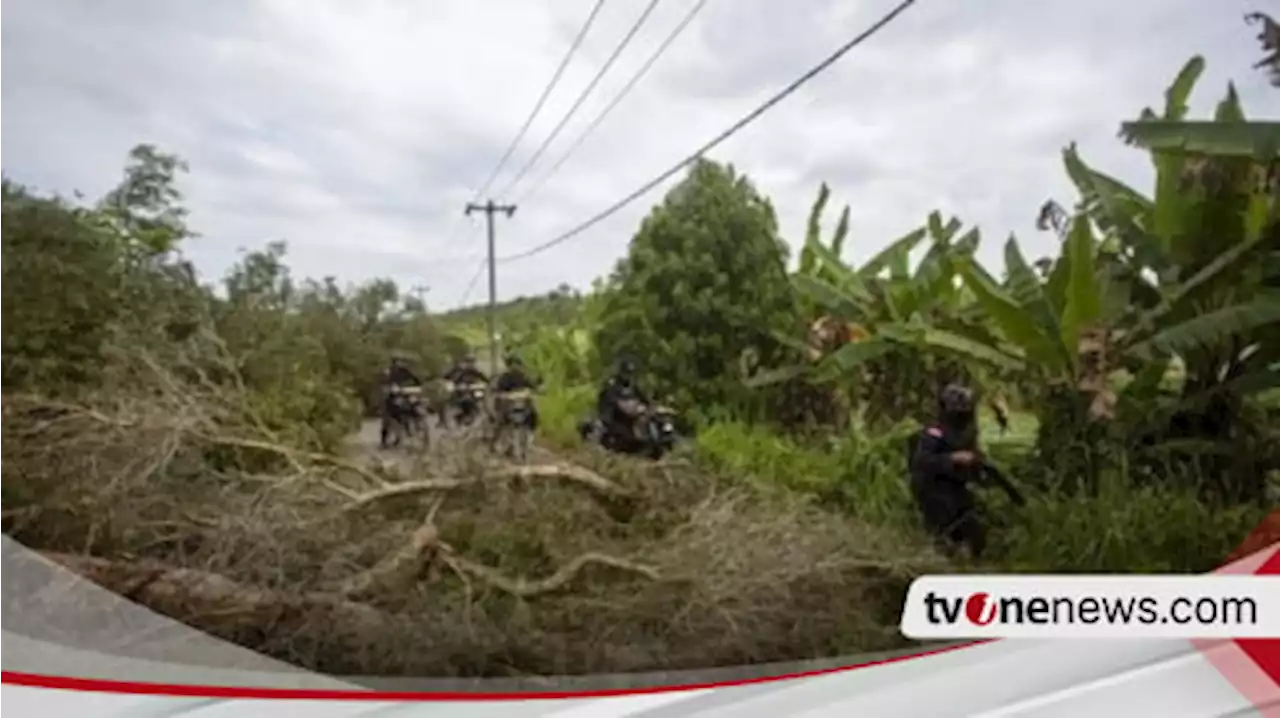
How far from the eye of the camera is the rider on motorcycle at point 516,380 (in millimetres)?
997

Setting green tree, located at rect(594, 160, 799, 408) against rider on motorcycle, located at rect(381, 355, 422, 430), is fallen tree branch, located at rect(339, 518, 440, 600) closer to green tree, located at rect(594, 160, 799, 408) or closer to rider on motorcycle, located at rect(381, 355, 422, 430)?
rider on motorcycle, located at rect(381, 355, 422, 430)

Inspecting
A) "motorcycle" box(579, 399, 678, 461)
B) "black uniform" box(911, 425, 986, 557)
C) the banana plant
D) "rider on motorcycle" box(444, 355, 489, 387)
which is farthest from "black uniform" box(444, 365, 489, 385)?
the banana plant

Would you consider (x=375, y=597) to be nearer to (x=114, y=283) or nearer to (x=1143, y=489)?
(x=114, y=283)

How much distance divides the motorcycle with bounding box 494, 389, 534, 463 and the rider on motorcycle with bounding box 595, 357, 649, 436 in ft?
0.21

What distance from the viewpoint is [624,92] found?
1023 millimetres

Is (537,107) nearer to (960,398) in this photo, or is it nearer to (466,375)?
(466,375)

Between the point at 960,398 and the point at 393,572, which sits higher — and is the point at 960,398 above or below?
above

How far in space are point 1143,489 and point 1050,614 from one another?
0.48ft

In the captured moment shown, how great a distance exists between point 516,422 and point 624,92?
324 mm

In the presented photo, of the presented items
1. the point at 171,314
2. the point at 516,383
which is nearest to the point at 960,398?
the point at 516,383

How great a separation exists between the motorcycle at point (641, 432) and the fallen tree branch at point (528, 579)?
0.10 meters

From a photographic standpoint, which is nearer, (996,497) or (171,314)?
(171,314)

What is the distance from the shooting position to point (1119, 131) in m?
1.04

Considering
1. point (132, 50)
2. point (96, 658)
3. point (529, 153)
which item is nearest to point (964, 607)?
point (529, 153)
